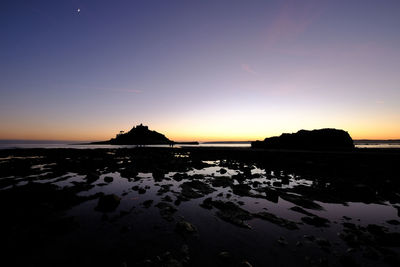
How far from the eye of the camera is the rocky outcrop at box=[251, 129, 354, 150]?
62344 mm

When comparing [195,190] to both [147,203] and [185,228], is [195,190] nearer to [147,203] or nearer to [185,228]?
[147,203]

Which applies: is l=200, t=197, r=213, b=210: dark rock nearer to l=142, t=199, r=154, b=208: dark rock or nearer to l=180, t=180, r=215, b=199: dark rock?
l=180, t=180, r=215, b=199: dark rock

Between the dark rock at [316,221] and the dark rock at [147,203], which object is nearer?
the dark rock at [316,221]

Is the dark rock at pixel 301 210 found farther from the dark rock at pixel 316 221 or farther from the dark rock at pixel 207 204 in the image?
the dark rock at pixel 207 204

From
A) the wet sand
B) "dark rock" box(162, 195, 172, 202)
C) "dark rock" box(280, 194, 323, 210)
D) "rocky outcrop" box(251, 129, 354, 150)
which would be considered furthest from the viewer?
"rocky outcrop" box(251, 129, 354, 150)

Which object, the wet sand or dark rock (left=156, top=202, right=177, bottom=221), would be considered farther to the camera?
dark rock (left=156, top=202, right=177, bottom=221)

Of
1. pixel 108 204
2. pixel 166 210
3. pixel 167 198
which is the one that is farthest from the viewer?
pixel 167 198

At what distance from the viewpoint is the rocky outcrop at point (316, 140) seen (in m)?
62.3

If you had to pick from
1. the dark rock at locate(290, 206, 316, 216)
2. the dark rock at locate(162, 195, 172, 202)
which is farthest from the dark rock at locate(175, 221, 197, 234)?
the dark rock at locate(290, 206, 316, 216)

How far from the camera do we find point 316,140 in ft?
217

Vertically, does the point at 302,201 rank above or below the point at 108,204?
below

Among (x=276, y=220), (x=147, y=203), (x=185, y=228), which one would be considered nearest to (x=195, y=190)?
(x=147, y=203)

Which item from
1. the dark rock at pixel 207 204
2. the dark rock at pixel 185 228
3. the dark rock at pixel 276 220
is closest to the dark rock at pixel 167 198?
the dark rock at pixel 207 204

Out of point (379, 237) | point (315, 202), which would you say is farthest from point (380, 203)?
point (379, 237)
